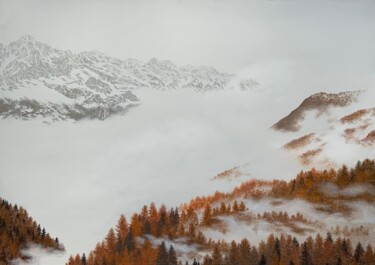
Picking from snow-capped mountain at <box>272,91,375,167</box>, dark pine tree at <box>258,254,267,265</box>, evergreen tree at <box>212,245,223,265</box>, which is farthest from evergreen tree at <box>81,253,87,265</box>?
snow-capped mountain at <box>272,91,375,167</box>

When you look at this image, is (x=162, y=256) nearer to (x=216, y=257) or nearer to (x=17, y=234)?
(x=216, y=257)

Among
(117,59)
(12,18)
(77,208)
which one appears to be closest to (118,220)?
(77,208)

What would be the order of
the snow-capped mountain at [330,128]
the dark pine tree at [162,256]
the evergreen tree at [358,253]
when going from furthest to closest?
the snow-capped mountain at [330,128], the evergreen tree at [358,253], the dark pine tree at [162,256]

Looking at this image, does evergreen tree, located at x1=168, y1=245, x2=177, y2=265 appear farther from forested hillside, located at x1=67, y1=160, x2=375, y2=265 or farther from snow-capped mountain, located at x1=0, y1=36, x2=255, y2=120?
snow-capped mountain, located at x1=0, y1=36, x2=255, y2=120

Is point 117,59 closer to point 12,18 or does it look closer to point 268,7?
point 12,18

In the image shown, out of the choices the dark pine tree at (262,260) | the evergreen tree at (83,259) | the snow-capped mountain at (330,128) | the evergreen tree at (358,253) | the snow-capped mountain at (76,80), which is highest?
the snow-capped mountain at (76,80)

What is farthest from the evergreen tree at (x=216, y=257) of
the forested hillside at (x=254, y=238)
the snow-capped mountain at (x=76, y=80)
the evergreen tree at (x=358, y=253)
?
the snow-capped mountain at (x=76, y=80)

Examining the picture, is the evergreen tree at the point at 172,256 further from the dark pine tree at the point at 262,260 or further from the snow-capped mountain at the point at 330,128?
the snow-capped mountain at the point at 330,128
